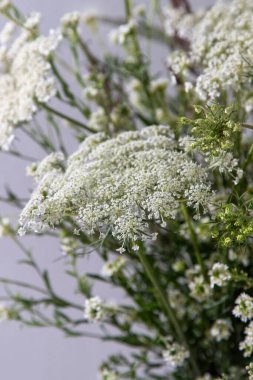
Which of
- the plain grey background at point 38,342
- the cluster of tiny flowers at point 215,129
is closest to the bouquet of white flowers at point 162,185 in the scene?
the cluster of tiny flowers at point 215,129

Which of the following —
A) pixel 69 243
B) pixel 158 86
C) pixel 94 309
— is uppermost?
pixel 158 86

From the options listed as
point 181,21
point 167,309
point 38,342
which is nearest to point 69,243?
point 167,309

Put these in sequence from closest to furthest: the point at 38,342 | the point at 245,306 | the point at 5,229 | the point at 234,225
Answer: the point at 234,225 → the point at 245,306 → the point at 5,229 → the point at 38,342

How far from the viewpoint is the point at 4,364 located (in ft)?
5.03

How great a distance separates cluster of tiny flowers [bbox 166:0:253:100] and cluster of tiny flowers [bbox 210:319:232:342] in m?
0.33

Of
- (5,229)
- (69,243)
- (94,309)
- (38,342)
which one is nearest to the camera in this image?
(94,309)

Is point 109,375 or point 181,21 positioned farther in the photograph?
point 181,21

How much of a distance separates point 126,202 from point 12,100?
1.25ft

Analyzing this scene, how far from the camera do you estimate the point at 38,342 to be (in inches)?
61.1

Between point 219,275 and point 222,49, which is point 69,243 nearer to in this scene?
point 219,275

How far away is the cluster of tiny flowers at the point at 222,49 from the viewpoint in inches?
30.9

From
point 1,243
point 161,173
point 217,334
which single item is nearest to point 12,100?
point 161,173

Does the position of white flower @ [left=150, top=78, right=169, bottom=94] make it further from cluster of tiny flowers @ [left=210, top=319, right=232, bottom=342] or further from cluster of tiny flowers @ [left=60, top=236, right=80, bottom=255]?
cluster of tiny flowers @ [left=210, top=319, right=232, bottom=342]

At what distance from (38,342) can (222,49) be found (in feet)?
3.29
